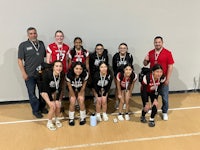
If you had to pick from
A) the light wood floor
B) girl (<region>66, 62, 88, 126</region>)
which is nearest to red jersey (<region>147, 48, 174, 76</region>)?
the light wood floor

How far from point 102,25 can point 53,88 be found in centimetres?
162

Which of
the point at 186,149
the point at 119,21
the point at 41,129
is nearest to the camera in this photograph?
the point at 186,149

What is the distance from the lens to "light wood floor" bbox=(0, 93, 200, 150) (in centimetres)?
370

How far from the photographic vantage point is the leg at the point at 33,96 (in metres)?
4.38

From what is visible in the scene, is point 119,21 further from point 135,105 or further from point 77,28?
Answer: point 135,105

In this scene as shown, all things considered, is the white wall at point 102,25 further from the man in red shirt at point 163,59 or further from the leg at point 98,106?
the leg at point 98,106

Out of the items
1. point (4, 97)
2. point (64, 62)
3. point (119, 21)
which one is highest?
point (119, 21)

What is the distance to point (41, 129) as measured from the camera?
163 inches

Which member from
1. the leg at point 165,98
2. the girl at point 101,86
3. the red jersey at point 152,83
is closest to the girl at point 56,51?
the girl at point 101,86

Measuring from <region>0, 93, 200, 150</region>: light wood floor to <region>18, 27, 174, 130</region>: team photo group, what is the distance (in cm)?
16

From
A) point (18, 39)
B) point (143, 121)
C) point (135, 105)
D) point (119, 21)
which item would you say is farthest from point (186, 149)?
point (18, 39)

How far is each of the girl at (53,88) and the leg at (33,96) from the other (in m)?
0.41

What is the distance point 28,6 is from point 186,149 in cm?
363

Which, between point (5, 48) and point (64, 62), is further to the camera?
point (5, 48)
